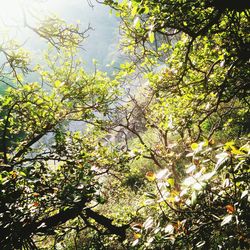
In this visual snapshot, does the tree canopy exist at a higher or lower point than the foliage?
higher

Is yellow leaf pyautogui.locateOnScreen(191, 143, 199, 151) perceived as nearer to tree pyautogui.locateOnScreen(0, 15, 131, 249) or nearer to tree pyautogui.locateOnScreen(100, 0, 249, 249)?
tree pyautogui.locateOnScreen(100, 0, 249, 249)

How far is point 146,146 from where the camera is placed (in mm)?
7211

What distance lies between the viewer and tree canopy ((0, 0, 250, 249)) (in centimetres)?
223

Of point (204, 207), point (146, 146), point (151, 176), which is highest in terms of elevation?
point (146, 146)

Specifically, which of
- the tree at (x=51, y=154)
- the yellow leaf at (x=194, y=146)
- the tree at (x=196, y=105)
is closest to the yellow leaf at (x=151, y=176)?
the tree at (x=196, y=105)

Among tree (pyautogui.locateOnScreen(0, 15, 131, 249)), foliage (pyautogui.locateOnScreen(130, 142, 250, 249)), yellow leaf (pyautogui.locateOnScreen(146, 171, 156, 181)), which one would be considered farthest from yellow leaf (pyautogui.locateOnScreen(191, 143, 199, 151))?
tree (pyautogui.locateOnScreen(0, 15, 131, 249))

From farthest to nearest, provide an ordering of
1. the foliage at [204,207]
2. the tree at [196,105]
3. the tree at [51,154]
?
the tree at [51,154] → the tree at [196,105] → the foliage at [204,207]

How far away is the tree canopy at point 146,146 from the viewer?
2.23 metres

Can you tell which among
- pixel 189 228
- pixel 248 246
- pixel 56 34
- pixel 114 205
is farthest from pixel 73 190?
pixel 114 205

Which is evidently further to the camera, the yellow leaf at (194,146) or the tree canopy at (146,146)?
the tree canopy at (146,146)

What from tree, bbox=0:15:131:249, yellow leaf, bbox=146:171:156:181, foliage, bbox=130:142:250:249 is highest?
tree, bbox=0:15:131:249

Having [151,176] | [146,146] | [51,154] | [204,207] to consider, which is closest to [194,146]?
[151,176]

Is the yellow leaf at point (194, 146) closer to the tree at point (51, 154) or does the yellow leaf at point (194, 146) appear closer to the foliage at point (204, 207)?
the foliage at point (204, 207)

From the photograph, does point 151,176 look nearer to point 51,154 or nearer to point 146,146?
point 51,154
